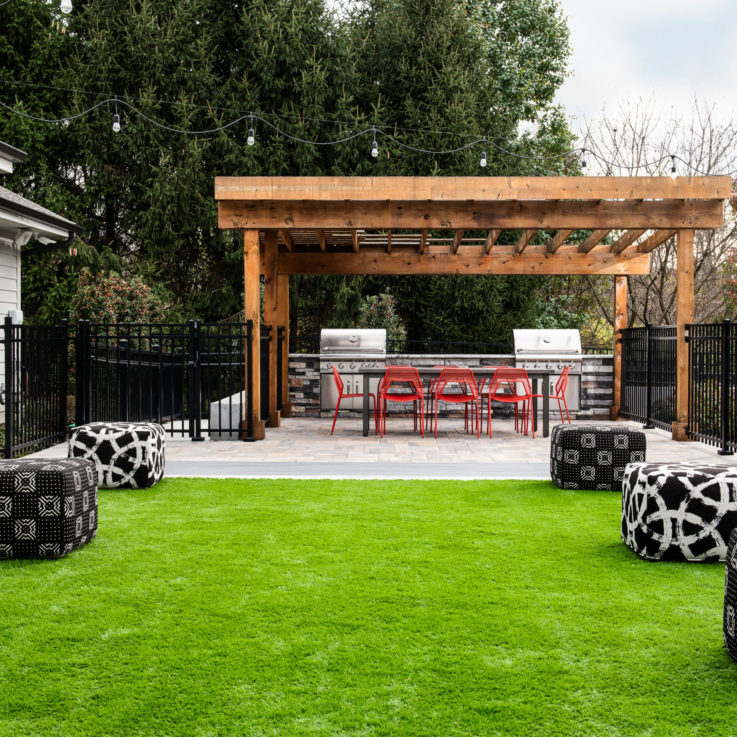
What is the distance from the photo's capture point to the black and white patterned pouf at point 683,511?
3752 mm

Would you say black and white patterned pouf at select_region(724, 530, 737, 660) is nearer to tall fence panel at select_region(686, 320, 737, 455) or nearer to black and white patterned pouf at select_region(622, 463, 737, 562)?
black and white patterned pouf at select_region(622, 463, 737, 562)

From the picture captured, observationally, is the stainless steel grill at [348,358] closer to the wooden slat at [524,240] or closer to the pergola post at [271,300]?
the pergola post at [271,300]

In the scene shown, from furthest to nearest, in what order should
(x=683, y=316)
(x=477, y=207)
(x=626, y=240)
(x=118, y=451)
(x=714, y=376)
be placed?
1. (x=626, y=240)
2. (x=683, y=316)
3. (x=477, y=207)
4. (x=714, y=376)
5. (x=118, y=451)

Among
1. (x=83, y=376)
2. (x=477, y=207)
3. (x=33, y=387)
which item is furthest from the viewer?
(x=477, y=207)

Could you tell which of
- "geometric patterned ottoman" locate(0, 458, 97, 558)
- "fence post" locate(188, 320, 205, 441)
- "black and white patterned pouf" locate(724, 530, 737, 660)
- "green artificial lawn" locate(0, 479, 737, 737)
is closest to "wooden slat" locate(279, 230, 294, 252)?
"fence post" locate(188, 320, 205, 441)

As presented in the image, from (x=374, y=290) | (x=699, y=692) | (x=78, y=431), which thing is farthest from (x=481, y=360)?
(x=699, y=692)

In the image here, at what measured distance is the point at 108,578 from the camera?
141 inches

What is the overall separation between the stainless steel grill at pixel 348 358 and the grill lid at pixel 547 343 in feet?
7.09

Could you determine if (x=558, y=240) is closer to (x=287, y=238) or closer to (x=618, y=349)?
(x=618, y=349)

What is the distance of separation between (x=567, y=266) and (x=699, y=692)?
947cm

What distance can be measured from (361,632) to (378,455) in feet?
15.3

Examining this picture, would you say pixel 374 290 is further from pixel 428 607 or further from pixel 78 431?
pixel 428 607

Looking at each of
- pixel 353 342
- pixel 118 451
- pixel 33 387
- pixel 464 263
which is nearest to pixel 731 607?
pixel 118 451

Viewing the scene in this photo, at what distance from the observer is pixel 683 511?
3.79 metres
